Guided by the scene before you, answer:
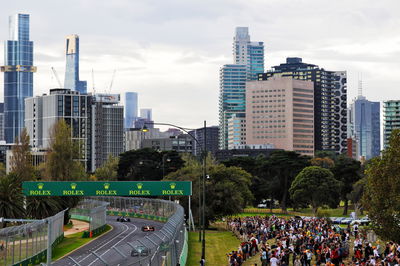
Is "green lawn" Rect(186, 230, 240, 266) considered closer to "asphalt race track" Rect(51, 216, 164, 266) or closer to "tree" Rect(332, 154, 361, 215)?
"asphalt race track" Rect(51, 216, 164, 266)

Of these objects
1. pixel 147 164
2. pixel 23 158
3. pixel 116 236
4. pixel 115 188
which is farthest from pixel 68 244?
pixel 147 164

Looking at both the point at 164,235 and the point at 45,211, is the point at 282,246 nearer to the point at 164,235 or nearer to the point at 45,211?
the point at 164,235

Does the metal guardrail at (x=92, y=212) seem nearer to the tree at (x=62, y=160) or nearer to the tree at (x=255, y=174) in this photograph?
the tree at (x=62, y=160)

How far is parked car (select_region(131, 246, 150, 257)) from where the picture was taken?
1209 inches

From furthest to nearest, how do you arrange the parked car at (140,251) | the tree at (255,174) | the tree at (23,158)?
the tree at (255,174) → the tree at (23,158) → the parked car at (140,251)

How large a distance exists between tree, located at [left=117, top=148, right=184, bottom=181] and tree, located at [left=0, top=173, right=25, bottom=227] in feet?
283

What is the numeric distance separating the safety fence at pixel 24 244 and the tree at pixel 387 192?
71.3 feet

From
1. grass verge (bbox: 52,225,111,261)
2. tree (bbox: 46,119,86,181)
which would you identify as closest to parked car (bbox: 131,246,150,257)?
grass verge (bbox: 52,225,111,261)

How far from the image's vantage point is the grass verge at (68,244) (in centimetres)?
5978

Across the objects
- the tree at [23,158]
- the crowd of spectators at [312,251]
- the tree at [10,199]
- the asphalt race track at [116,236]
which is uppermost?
the tree at [23,158]

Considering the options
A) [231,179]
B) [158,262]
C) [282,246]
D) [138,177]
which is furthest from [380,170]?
[138,177]

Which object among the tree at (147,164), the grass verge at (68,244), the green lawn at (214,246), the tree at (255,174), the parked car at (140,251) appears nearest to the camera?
the parked car at (140,251)

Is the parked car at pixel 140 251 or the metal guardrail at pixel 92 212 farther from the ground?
the parked car at pixel 140 251

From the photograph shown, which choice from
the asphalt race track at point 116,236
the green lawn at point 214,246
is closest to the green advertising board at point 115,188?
the asphalt race track at point 116,236
